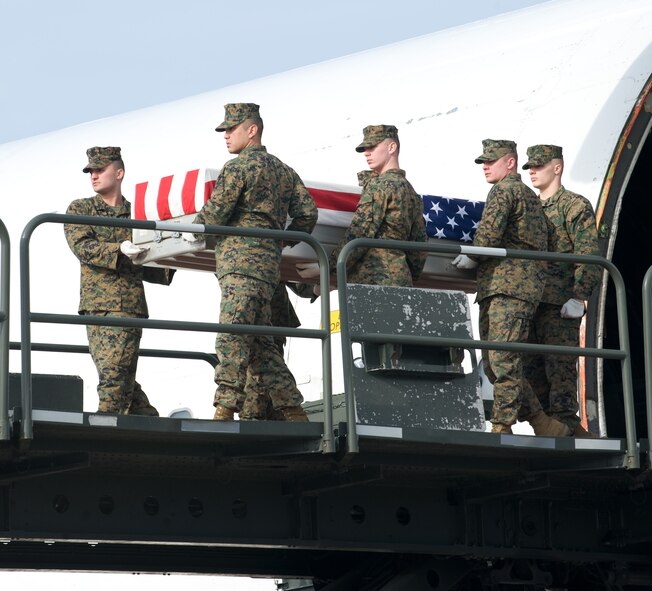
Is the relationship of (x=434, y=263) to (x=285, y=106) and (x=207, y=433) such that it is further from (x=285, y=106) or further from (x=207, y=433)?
(x=285, y=106)

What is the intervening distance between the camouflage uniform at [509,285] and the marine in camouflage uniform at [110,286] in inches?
94.7

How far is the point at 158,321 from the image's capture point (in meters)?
9.06

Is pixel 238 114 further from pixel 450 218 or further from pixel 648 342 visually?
pixel 648 342

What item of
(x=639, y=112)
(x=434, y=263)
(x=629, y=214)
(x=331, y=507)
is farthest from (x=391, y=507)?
(x=629, y=214)

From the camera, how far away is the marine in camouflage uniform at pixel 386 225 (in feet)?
34.6

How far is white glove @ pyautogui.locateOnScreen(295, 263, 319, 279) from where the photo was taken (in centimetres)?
1115

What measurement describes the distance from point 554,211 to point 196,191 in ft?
9.19

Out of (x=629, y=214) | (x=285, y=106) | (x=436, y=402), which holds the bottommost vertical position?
(x=436, y=402)

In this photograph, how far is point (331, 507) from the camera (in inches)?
407

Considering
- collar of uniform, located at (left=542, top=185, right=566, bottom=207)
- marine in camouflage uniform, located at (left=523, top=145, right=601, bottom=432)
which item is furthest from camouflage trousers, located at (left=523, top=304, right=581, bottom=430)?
collar of uniform, located at (left=542, top=185, right=566, bottom=207)

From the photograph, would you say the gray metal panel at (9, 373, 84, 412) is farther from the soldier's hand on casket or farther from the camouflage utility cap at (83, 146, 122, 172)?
the camouflage utility cap at (83, 146, 122, 172)

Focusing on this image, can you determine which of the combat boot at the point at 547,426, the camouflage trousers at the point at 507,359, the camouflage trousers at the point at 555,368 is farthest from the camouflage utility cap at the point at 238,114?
the combat boot at the point at 547,426

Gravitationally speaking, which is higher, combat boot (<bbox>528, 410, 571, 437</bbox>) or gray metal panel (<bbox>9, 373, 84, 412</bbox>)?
gray metal panel (<bbox>9, 373, 84, 412</bbox>)

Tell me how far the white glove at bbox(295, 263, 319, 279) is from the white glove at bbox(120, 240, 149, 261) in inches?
50.7
